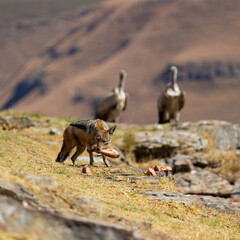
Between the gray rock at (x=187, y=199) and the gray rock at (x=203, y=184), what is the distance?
772 centimetres

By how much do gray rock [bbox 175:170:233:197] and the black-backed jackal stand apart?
7622mm

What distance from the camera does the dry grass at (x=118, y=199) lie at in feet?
25.0

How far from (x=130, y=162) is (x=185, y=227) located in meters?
13.2

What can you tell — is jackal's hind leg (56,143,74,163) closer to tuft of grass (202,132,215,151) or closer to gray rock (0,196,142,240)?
gray rock (0,196,142,240)

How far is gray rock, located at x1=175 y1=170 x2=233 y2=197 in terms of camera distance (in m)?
20.9

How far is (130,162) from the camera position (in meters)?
21.9

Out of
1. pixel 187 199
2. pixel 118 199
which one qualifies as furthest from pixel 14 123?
pixel 118 199

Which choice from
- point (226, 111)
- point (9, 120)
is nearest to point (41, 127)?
point (9, 120)

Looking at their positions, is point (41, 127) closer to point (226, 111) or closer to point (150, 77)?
point (226, 111)

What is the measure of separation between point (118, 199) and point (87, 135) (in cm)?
376

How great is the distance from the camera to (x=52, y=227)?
6.07 meters

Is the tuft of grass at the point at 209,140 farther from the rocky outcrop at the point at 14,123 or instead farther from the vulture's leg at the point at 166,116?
the rocky outcrop at the point at 14,123

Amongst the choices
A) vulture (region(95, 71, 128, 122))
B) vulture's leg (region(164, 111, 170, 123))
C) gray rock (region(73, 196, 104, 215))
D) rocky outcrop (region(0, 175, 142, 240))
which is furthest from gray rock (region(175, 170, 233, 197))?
rocky outcrop (region(0, 175, 142, 240))

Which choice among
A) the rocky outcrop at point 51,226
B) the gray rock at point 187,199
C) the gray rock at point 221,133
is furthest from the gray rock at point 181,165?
the rocky outcrop at point 51,226
